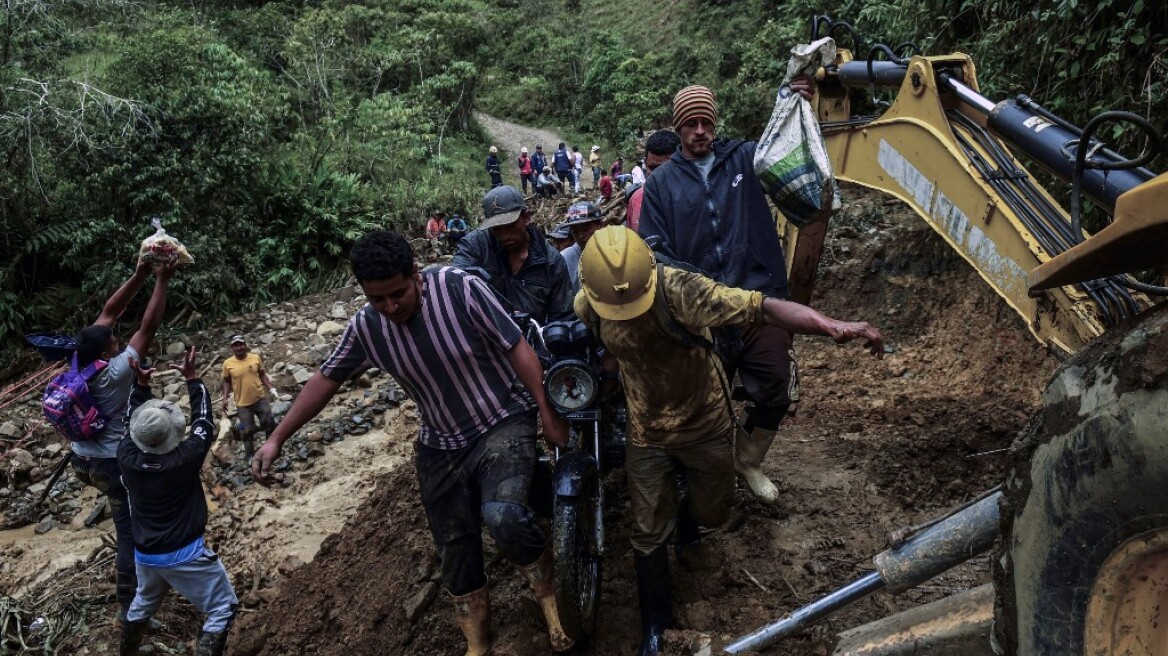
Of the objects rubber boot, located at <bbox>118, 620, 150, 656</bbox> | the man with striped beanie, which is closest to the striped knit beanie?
the man with striped beanie

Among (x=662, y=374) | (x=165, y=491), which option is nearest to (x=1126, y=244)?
(x=662, y=374)

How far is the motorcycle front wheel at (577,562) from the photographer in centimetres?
304

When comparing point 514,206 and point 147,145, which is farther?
point 147,145

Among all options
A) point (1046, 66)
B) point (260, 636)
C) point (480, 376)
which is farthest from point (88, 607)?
point (1046, 66)

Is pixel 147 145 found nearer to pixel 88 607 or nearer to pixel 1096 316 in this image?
pixel 88 607

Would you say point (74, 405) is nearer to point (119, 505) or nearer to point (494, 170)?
point (119, 505)

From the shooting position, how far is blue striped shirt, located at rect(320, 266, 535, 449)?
333 centimetres

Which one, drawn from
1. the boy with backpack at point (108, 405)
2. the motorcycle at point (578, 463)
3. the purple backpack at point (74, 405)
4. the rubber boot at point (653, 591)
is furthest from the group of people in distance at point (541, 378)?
the purple backpack at point (74, 405)

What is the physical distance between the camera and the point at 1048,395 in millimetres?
1801

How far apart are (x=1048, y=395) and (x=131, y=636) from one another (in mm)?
4753

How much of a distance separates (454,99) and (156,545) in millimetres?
21501

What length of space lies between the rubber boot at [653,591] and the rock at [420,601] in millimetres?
1356

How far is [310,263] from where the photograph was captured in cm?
1348

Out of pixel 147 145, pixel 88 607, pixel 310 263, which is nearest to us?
pixel 88 607
